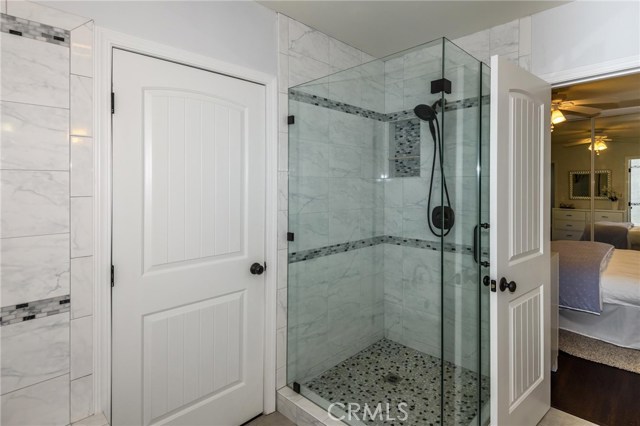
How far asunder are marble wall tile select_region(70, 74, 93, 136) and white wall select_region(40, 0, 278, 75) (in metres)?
0.27

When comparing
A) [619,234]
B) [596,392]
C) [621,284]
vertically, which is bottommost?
[596,392]

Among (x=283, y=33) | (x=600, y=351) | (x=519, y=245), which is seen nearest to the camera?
(x=519, y=245)

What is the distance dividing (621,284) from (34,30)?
427 centimetres

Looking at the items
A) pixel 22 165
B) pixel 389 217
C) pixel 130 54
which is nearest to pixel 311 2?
pixel 130 54

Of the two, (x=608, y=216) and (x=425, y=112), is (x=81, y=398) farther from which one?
(x=608, y=216)

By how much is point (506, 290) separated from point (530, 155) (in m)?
0.74

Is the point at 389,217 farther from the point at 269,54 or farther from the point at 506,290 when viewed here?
the point at 269,54

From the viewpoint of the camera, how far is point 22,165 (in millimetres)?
1311

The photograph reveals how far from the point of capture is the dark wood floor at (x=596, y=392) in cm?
209

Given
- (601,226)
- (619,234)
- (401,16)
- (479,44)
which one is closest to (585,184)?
(601,226)

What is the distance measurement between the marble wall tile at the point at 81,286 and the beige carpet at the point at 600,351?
350 centimetres

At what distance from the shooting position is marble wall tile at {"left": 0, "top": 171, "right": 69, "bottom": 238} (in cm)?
129

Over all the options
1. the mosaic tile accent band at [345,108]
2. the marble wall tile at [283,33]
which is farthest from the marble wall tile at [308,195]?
the marble wall tile at [283,33]

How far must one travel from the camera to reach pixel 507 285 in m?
1.65
